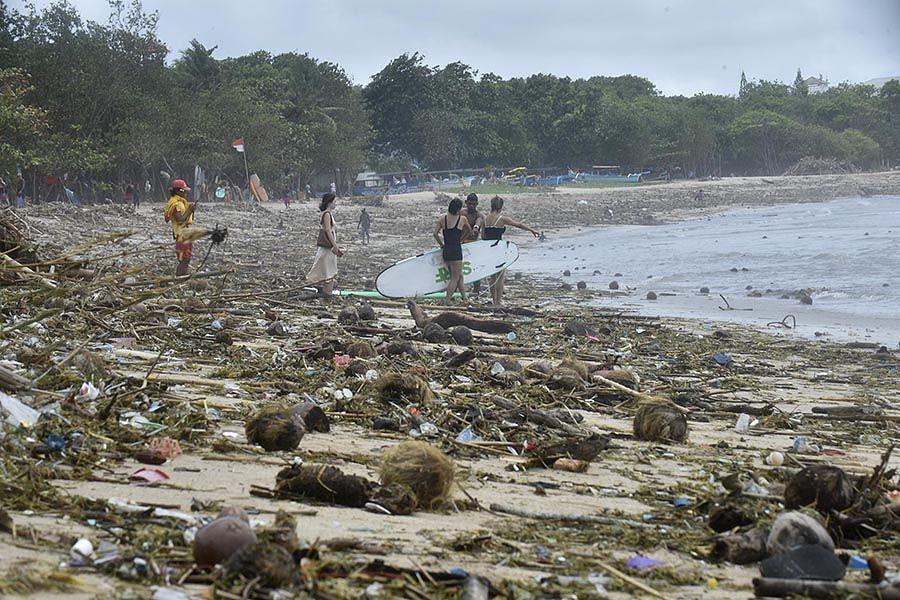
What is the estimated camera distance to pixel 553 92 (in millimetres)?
88375

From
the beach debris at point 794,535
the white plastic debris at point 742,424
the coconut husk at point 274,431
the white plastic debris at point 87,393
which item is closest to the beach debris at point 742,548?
the beach debris at point 794,535

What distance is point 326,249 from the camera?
1310 centimetres

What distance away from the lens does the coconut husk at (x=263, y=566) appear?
9.10 feet

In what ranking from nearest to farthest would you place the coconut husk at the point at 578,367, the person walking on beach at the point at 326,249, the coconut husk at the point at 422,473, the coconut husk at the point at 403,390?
the coconut husk at the point at 422,473
the coconut husk at the point at 403,390
the coconut husk at the point at 578,367
the person walking on beach at the point at 326,249

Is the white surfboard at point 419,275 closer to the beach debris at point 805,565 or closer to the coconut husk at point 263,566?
the beach debris at point 805,565

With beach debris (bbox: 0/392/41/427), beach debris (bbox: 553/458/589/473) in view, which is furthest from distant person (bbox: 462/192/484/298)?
beach debris (bbox: 0/392/41/427)

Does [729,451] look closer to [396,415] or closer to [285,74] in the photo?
[396,415]

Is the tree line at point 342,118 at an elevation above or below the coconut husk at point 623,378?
above

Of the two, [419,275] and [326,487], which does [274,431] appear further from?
[419,275]

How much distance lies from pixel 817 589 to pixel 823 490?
966 mm

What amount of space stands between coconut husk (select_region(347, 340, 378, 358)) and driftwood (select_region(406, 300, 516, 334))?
2.23 metres

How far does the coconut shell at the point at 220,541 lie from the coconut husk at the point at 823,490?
224 centimetres

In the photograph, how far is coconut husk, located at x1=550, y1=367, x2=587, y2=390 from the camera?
280 inches

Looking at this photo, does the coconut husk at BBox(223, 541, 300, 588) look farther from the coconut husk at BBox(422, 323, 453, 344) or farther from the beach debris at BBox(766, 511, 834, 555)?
the coconut husk at BBox(422, 323, 453, 344)
